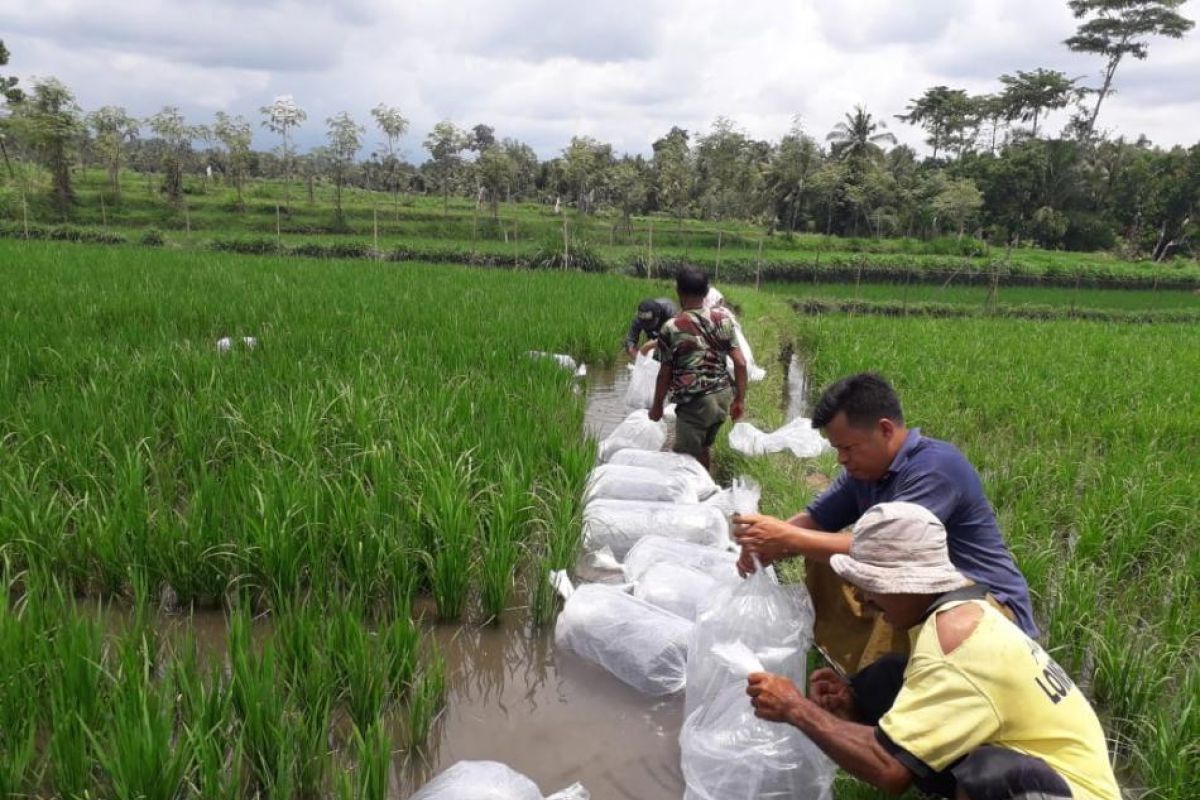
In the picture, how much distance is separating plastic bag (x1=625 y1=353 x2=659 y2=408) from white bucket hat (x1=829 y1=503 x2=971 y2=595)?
3.57 meters

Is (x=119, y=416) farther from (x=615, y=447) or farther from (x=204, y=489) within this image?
(x=615, y=447)

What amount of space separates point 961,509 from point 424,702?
1.45 metres

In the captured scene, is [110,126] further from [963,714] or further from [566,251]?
[963,714]

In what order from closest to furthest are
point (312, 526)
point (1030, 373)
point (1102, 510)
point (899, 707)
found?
point (899, 707) < point (312, 526) < point (1102, 510) < point (1030, 373)

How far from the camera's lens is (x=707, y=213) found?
3575 cm

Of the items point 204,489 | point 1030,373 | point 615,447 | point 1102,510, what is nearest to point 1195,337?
point 1030,373

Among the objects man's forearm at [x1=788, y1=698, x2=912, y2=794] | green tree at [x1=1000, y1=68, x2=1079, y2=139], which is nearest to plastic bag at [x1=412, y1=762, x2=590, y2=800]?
man's forearm at [x1=788, y1=698, x2=912, y2=794]

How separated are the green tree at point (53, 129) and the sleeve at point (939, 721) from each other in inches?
1099

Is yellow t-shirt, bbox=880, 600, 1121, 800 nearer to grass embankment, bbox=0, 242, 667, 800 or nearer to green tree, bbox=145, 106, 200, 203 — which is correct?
grass embankment, bbox=0, 242, 667, 800

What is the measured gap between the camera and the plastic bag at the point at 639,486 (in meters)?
3.29

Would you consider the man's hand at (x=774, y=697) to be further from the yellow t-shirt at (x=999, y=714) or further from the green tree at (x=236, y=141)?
the green tree at (x=236, y=141)

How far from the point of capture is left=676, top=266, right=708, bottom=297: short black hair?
11.2 ft

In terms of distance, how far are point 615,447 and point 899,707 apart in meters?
2.84

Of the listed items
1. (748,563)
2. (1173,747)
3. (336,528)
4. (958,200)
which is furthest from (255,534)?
(958,200)
